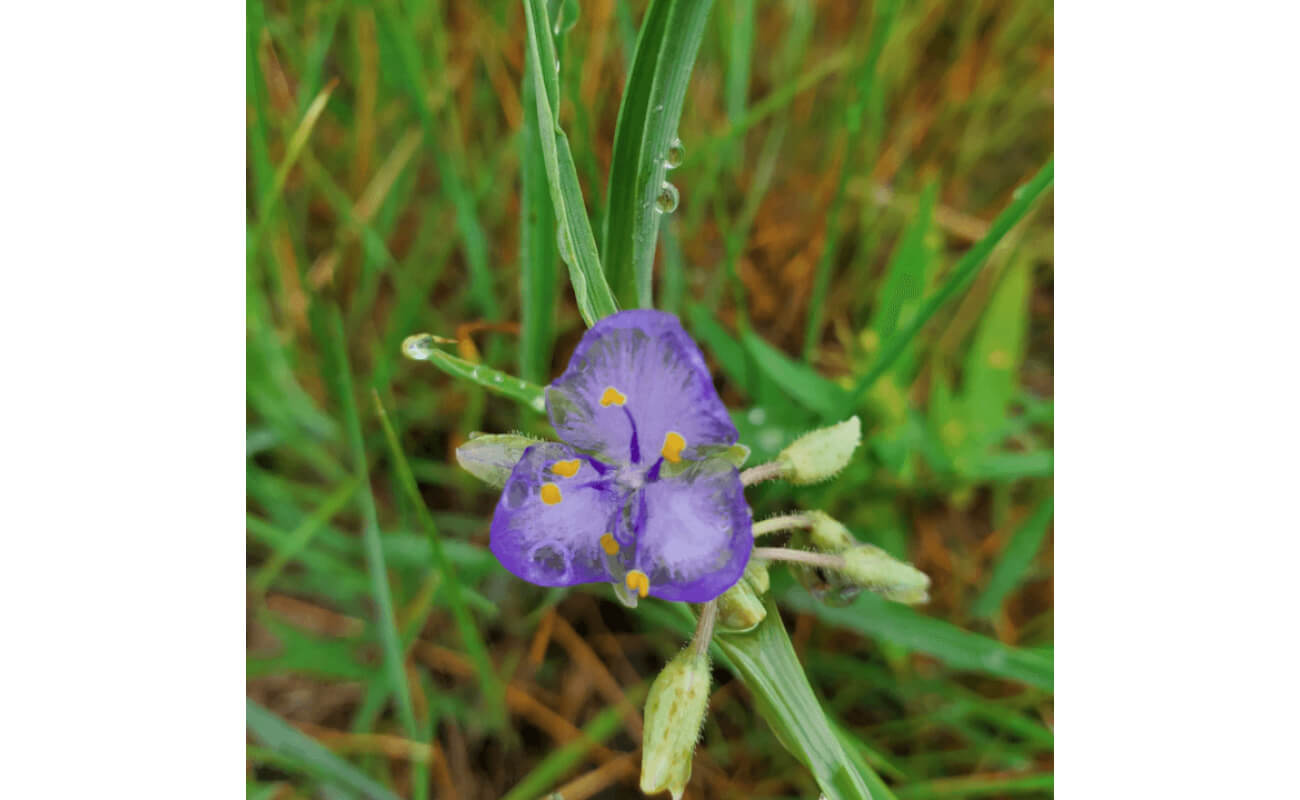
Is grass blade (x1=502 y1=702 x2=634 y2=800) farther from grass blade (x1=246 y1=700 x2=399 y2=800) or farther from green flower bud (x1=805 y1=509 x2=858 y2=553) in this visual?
green flower bud (x1=805 y1=509 x2=858 y2=553)

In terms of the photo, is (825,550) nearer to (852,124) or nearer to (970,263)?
(970,263)

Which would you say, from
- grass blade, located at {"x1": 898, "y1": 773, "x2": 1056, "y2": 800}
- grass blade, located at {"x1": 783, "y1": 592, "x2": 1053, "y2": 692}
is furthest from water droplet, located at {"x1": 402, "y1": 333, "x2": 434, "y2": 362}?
grass blade, located at {"x1": 898, "y1": 773, "x2": 1056, "y2": 800}

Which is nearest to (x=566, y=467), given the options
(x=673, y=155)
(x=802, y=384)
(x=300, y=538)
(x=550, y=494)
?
(x=550, y=494)

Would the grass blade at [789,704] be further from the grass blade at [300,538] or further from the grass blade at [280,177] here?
the grass blade at [280,177]

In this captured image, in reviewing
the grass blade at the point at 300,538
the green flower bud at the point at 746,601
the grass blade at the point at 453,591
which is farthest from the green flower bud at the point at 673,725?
the grass blade at the point at 300,538

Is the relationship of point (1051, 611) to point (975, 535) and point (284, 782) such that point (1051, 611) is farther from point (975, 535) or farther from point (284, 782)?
point (284, 782)

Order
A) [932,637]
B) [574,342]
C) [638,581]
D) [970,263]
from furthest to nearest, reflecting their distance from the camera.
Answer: [574,342]
[932,637]
[970,263]
[638,581]
